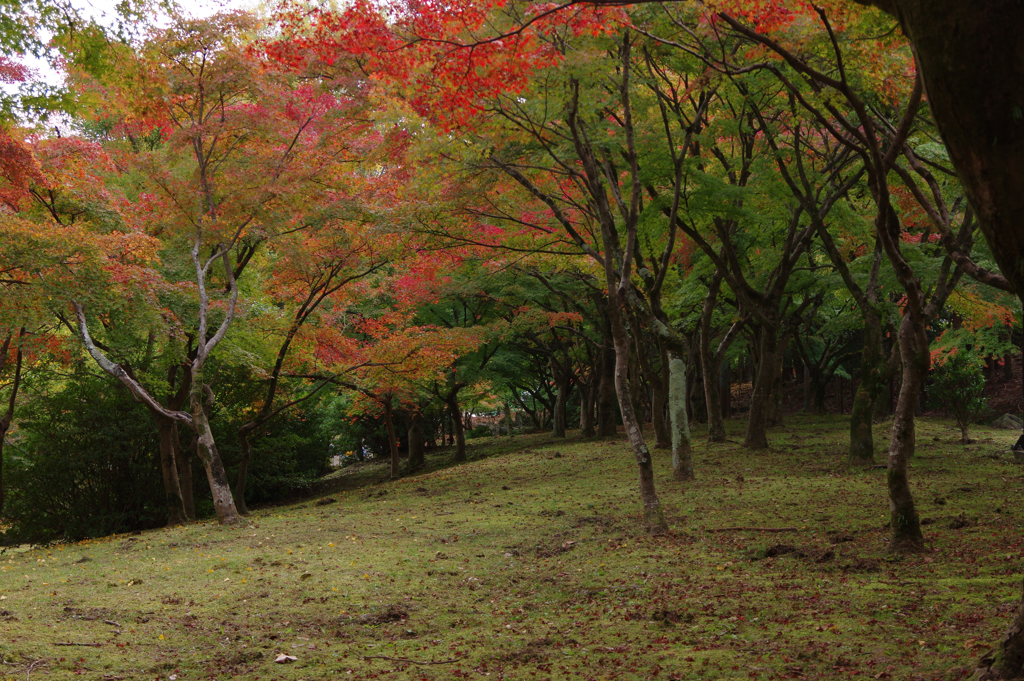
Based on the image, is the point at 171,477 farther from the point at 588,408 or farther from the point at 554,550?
Answer: the point at 588,408

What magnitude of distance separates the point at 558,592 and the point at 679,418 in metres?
5.59

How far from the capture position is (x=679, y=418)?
12.0 meters

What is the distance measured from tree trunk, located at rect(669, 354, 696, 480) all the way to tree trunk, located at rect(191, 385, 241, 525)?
25.7ft

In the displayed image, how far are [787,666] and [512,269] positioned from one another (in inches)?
550

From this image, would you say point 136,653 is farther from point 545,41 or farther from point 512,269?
point 512,269

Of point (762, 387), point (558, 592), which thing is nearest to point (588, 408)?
point (762, 387)

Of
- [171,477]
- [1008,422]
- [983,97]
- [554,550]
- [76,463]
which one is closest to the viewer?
[983,97]

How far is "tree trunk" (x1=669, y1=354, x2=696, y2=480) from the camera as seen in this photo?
11.8m

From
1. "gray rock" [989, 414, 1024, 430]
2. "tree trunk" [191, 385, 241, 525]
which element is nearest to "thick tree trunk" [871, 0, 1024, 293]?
"tree trunk" [191, 385, 241, 525]

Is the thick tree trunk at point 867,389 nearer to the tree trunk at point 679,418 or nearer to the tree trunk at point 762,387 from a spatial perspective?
the tree trunk at point 762,387

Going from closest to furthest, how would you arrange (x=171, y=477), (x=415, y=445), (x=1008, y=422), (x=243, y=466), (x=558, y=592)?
(x=558, y=592) → (x=243, y=466) → (x=171, y=477) → (x=1008, y=422) → (x=415, y=445)

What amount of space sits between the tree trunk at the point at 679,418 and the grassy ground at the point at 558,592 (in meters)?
0.33

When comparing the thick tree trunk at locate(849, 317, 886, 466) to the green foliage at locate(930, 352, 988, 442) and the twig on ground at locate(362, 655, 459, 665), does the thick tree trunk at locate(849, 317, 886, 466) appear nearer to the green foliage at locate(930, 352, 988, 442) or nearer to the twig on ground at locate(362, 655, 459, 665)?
the green foliage at locate(930, 352, 988, 442)

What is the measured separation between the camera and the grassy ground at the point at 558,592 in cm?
487
